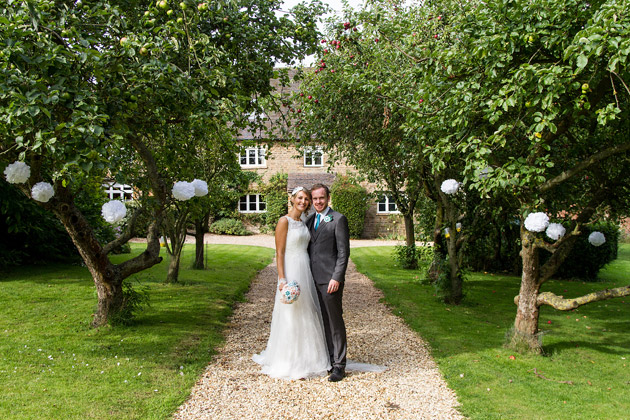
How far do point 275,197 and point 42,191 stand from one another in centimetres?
2096

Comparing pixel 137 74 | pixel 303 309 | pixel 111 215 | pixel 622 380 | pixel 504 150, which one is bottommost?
pixel 622 380

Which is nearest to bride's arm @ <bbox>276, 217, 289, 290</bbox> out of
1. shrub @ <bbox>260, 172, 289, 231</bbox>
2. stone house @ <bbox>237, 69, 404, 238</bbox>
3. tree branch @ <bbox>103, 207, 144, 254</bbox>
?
tree branch @ <bbox>103, 207, 144, 254</bbox>

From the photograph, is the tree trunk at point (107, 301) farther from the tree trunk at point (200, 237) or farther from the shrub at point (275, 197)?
the shrub at point (275, 197)

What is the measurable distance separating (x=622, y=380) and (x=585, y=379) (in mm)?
395

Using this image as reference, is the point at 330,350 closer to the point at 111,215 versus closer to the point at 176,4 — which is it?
the point at 111,215

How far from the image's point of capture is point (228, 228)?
1024 inches

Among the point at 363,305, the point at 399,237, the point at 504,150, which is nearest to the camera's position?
the point at 504,150

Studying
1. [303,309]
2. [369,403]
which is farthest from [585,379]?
[303,309]

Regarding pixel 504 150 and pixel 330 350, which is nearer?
pixel 330 350

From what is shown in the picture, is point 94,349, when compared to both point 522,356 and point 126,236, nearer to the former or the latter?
point 126,236

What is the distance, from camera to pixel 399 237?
25500mm

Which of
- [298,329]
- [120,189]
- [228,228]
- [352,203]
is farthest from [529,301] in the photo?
[228,228]

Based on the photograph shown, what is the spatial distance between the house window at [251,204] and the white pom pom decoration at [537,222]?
2228 centimetres

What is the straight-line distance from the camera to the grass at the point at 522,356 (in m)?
4.58
